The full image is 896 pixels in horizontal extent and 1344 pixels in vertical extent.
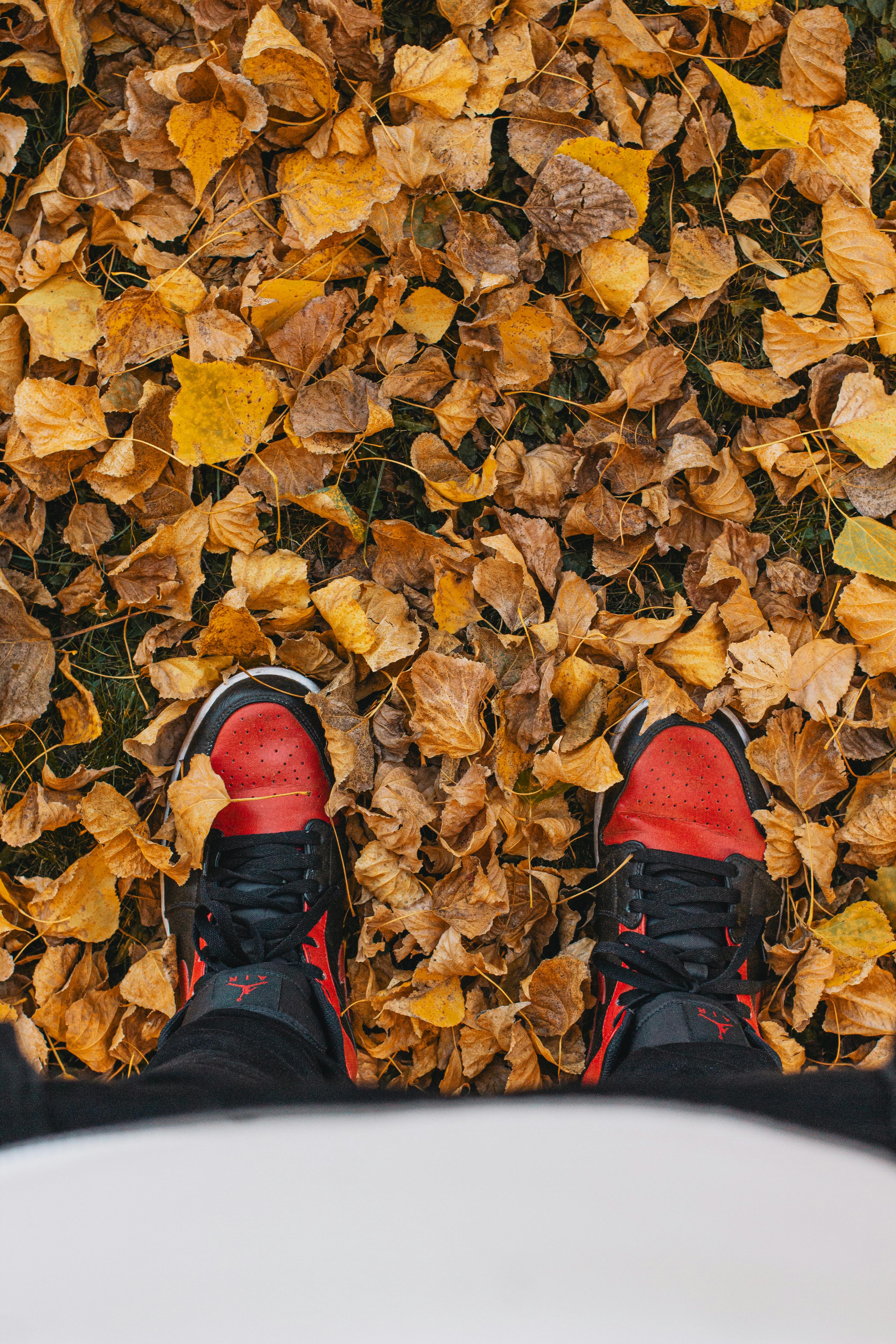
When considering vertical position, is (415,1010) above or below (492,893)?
below

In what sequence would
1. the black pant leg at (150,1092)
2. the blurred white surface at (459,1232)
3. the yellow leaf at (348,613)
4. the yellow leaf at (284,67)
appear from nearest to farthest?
the blurred white surface at (459,1232) → the black pant leg at (150,1092) → the yellow leaf at (284,67) → the yellow leaf at (348,613)

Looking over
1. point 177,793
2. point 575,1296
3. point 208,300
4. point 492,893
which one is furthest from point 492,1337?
point 208,300

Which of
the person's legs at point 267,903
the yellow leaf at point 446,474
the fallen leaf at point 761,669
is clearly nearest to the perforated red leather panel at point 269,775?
the person's legs at point 267,903

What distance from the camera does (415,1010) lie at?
1.16 metres

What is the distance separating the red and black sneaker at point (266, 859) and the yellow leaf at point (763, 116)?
0.95m

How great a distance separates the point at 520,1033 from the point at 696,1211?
1.95ft

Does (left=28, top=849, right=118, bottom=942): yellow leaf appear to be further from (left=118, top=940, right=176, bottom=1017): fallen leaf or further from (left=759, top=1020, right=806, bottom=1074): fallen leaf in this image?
(left=759, top=1020, right=806, bottom=1074): fallen leaf

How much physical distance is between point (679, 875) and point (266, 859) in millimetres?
593

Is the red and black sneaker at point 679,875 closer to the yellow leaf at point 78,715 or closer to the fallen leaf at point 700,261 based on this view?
the fallen leaf at point 700,261

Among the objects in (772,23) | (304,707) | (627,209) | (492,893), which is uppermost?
(772,23)

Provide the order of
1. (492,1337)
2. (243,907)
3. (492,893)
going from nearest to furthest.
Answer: (492,1337) → (492,893) → (243,907)

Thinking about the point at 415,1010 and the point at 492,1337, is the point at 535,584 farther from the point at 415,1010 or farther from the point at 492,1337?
the point at 492,1337

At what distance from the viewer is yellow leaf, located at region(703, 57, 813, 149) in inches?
45.4

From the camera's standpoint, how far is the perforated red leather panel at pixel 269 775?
4.11ft
